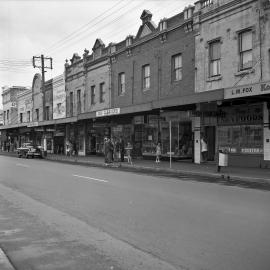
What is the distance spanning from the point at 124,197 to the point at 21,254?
573cm

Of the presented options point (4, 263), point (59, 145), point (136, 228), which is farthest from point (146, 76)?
point (4, 263)

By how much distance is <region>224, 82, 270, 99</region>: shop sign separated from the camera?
60.2 feet

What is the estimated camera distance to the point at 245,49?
22.7 m

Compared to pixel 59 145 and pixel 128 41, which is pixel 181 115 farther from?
pixel 59 145

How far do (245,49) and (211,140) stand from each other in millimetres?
5830

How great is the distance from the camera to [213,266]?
223 inches

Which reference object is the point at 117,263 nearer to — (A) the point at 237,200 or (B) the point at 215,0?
(A) the point at 237,200

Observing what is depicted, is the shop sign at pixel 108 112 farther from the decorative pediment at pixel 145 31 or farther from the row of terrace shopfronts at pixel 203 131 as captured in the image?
the decorative pediment at pixel 145 31

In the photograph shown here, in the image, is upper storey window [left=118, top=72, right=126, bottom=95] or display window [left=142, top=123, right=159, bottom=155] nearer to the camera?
display window [left=142, top=123, right=159, bottom=155]

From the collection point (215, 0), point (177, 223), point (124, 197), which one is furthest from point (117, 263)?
point (215, 0)

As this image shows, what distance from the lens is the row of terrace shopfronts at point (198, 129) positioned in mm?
21656

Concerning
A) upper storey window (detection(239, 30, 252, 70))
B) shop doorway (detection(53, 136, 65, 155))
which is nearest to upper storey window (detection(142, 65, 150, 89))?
upper storey window (detection(239, 30, 252, 70))

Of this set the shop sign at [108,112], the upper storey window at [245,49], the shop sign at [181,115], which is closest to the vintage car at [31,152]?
the shop sign at [108,112]

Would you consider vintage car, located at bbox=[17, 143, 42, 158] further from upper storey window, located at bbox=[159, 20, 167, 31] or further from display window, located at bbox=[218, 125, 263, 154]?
display window, located at bbox=[218, 125, 263, 154]
